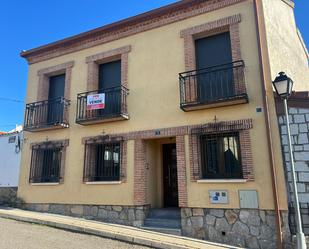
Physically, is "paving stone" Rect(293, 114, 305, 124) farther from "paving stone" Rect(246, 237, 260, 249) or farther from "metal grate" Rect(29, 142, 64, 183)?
"metal grate" Rect(29, 142, 64, 183)

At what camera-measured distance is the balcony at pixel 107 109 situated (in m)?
9.59

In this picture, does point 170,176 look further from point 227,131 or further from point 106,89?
point 106,89

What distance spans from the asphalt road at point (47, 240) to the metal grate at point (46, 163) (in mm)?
2947

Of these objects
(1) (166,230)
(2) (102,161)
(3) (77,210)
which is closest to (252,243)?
(1) (166,230)

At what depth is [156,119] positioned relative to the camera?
9.08 m

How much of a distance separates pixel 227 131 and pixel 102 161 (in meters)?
4.69

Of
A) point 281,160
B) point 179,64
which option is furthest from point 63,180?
point 281,160

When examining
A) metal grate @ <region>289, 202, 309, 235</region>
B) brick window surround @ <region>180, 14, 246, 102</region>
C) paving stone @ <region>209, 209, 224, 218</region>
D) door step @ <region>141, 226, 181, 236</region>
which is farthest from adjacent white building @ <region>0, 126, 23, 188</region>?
metal grate @ <region>289, 202, 309, 235</region>

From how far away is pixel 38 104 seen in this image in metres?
11.6

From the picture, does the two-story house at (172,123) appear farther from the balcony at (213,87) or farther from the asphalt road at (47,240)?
the asphalt road at (47,240)

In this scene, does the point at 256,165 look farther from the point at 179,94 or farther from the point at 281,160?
the point at 179,94

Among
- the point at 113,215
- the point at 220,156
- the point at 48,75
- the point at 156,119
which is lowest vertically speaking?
the point at 113,215

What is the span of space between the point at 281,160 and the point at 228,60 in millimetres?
3524

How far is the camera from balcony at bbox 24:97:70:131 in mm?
10886
